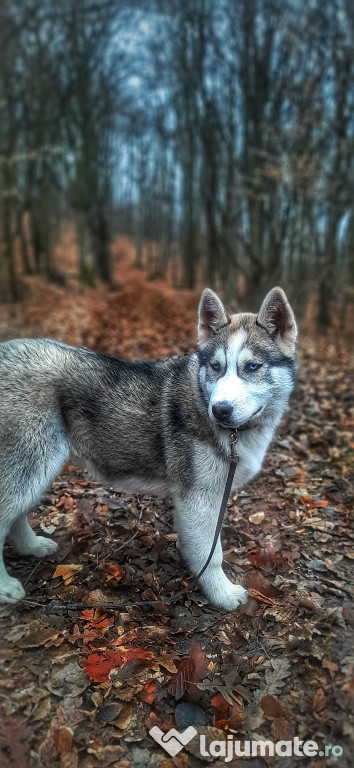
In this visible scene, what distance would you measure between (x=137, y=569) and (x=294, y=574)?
4.31ft

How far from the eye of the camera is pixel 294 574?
4.26 metres

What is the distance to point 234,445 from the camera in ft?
12.2

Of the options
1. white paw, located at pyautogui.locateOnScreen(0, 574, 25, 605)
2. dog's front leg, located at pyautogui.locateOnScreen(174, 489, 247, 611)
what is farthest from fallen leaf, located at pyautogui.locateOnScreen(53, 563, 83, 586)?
dog's front leg, located at pyautogui.locateOnScreen(174, 489, 247, 611)

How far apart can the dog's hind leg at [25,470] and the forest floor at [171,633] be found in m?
0.57

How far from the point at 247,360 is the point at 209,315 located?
557 mm

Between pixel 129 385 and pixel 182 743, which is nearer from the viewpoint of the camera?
pixel 182 743

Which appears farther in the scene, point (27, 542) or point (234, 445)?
point (27, 542)

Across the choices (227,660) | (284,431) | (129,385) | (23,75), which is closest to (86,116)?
(23,75)

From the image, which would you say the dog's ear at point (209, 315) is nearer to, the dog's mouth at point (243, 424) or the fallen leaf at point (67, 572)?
the dog's mouth at point (243, 424)

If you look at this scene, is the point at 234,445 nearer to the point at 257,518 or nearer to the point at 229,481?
the point at 229,481

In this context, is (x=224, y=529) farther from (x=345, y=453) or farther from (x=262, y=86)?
(x=262, y=86)

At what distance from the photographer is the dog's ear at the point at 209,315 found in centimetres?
371
